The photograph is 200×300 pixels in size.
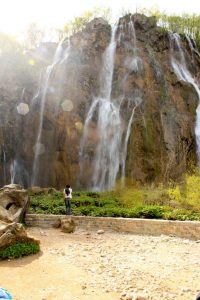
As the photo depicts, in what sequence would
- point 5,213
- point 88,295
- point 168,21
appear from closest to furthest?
point 88,295 → point 5,213 → point 168,21

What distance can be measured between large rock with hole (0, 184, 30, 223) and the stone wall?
0.65 meters

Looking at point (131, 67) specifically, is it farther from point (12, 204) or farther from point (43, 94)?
point (12, 204)

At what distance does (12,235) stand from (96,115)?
67.3 ft

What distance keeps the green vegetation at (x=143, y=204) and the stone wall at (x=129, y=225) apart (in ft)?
3.04

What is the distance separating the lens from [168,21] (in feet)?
162

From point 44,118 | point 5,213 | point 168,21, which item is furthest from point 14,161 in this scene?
point 168,21

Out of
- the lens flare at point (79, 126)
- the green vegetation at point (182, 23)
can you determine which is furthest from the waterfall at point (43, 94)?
the green vegetation at point (182, 23)

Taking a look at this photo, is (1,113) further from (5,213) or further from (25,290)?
(25,290)

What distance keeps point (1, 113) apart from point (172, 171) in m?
16.2

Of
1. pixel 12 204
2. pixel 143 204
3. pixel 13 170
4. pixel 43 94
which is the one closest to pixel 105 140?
pixel 43 94

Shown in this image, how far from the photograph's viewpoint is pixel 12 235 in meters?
11.8

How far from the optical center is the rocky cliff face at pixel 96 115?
96.6 feet

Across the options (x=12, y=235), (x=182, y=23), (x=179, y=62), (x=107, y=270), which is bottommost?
(x=107, y=270)

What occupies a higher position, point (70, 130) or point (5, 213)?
point (70, 130)
